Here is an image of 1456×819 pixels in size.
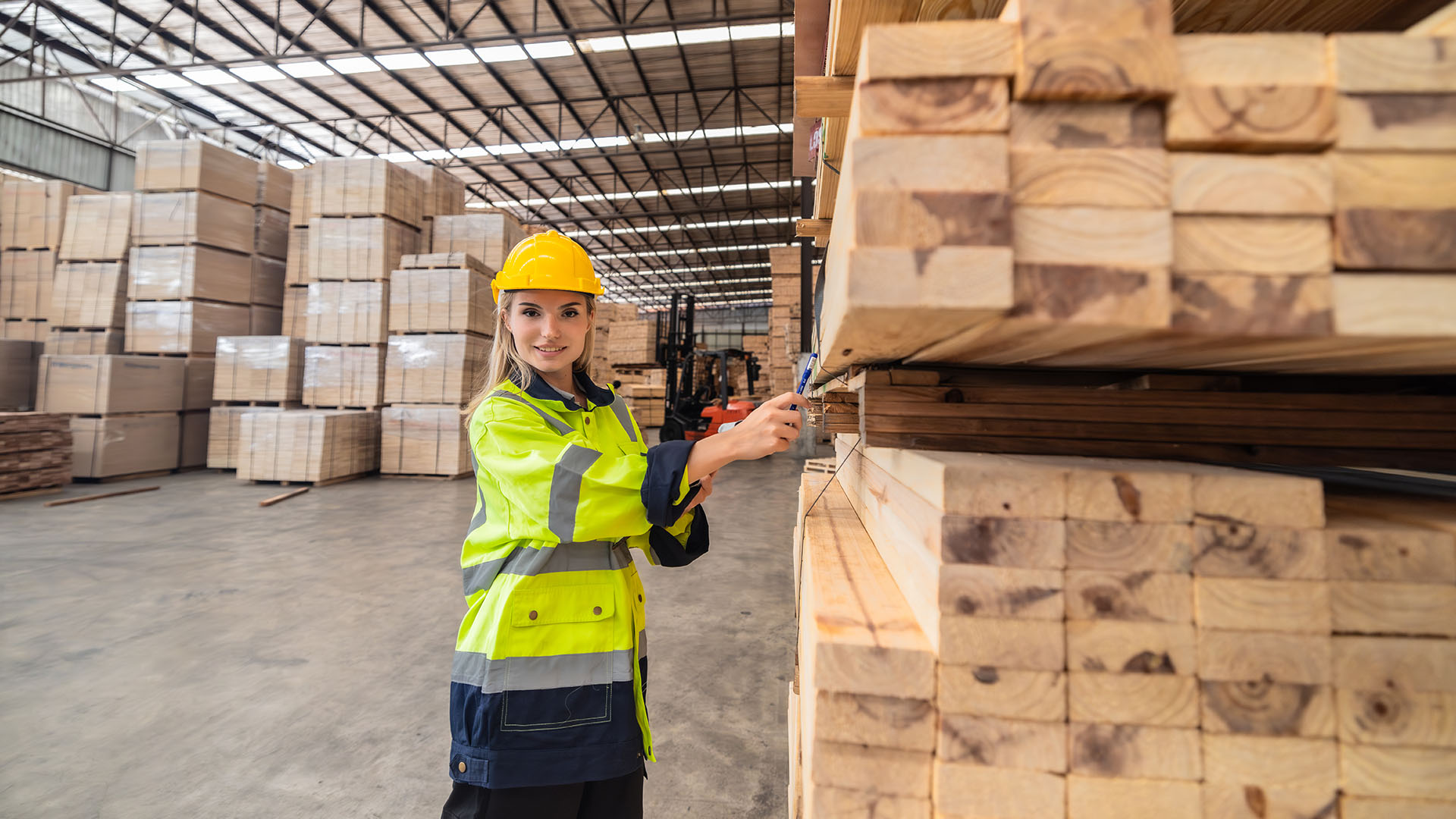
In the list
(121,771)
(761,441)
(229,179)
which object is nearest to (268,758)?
(121,771)

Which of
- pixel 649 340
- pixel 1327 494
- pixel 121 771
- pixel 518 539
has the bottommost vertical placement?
pixel 121 771

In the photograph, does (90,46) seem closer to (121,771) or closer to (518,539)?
(121,771)

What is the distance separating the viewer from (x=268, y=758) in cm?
217

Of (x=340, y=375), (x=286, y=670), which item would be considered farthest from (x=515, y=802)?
(x=340, y=375)

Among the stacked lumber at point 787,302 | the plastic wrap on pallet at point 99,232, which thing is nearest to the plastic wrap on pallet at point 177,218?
the plastic wrap on pallet at point 99,232

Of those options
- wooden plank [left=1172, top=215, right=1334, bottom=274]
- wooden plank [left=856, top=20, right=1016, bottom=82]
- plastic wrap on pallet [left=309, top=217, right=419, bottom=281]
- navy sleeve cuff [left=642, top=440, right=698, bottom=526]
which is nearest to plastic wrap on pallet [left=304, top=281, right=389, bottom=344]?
plastic wrap on pallet [left=309, top=217, right=419, bottom=281]

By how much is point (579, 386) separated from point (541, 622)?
2.18 ft

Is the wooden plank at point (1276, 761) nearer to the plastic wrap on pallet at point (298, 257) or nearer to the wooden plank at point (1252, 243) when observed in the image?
the wooden plank at point (1252, 243)

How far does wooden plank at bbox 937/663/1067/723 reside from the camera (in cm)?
73

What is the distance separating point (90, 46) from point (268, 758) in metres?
15.2

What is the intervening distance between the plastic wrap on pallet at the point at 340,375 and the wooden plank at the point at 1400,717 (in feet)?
29.2

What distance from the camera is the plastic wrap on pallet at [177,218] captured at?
753 cm

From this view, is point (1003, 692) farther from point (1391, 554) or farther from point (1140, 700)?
point (1391, 554)

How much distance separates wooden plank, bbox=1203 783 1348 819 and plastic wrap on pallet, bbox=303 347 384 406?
8.80m
